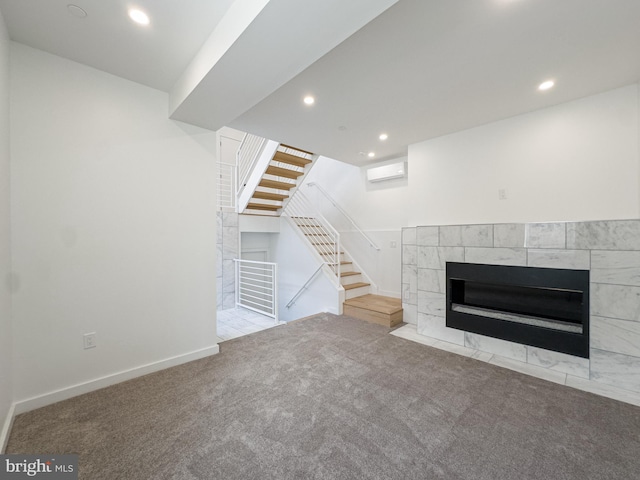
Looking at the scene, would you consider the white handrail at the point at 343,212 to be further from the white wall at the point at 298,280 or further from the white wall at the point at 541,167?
the white wall at the point at 541,167

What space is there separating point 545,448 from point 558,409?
1.77 ft

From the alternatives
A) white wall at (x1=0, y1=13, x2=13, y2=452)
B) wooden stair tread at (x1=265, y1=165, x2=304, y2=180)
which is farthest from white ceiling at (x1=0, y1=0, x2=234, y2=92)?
wooden stair tread at (x1=265, y1=165, x2=304, y2=180)

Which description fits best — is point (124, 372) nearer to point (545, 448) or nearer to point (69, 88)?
point (69, 88)

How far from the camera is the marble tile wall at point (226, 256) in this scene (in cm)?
475

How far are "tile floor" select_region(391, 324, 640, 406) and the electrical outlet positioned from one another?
3.07 metres

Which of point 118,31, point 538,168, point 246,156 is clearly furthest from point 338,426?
point 246,156

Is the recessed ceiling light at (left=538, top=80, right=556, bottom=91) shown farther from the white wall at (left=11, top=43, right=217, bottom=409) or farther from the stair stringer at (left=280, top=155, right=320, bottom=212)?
the white wall at (left=11, top=43, right=217, bottom=409)

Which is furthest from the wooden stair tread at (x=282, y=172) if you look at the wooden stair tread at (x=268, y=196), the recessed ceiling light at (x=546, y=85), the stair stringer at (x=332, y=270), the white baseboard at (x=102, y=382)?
the recessed ceiling light at (x=546, y=85)

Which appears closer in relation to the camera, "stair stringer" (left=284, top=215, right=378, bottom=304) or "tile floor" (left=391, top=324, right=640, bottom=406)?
"tile floor" (left=391, top=324, right=640, bottom=406)

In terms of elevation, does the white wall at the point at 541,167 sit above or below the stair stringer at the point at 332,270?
above

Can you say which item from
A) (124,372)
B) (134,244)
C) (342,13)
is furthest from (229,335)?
(342,13)

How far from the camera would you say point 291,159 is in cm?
430

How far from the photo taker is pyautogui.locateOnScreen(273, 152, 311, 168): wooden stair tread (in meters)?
4.13

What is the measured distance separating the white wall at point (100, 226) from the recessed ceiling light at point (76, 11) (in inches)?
23.5
